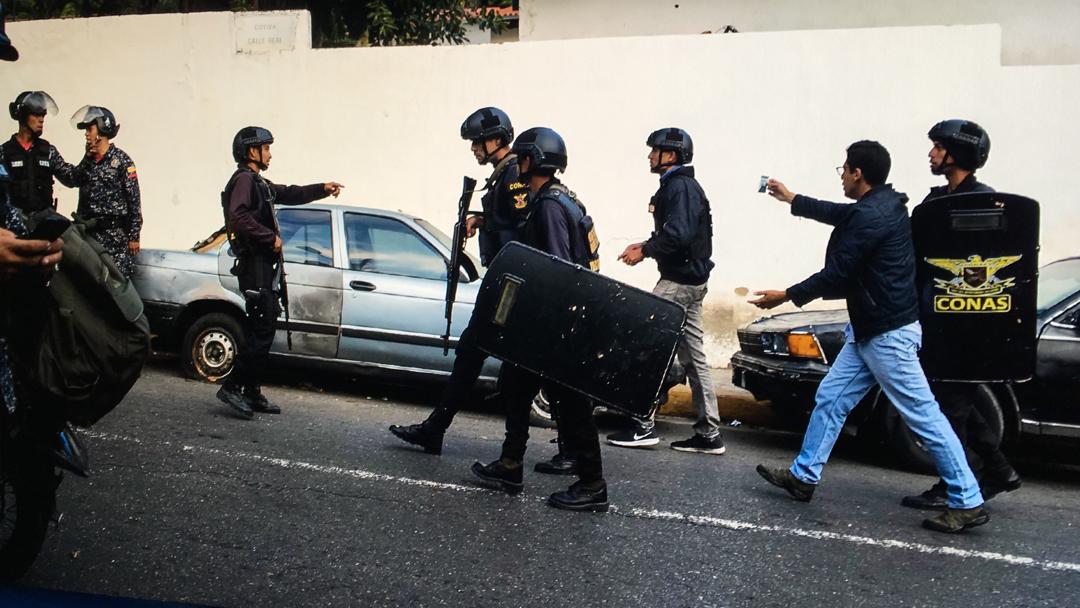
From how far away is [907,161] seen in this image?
31.0 ft

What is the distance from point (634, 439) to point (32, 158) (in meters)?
4.88

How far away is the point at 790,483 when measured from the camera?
5.42m

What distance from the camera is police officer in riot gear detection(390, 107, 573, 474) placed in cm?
557

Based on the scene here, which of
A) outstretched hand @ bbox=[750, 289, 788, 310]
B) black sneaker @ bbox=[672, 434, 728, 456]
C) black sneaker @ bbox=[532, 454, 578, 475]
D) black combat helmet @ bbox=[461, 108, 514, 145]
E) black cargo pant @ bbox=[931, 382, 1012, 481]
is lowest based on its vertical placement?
black sneaker @ bbox=[672, 434, 728, 456]

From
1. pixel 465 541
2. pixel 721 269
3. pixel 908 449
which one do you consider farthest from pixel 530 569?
pixel 721 269

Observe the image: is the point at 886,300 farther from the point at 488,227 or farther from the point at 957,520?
the point at 488,227

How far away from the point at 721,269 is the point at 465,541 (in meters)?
5.99

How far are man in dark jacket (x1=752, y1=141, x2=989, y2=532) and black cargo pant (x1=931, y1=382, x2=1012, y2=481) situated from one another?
29 cm

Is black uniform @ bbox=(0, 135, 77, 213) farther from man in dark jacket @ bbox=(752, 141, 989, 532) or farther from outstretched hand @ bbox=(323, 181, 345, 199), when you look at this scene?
man in dark jacket @ bbox=(752, 141, 989, 532)

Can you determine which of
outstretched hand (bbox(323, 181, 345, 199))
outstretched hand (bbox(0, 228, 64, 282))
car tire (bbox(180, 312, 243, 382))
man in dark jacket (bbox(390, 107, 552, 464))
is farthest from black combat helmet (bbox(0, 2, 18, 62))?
car tire (bbox(180, 312, 243, 382))

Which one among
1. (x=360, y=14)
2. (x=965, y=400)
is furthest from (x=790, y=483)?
(x=360, y=14)

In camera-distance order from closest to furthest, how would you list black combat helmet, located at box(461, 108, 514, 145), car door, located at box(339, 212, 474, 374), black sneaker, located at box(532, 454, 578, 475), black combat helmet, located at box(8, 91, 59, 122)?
black sneaker, located at box(532, 454, 578, 475)
black combat helmet, located at box(461, 108, 514, 145)
car door, located at box(339, 212, 474, 374)
black combat helmet, located at box(8, 91, 59, 122)

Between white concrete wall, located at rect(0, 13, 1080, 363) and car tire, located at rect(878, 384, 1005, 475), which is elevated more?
white concrete wall, located at rect(0, 13, 1080, 363)

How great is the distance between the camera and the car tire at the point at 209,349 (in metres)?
7.86
